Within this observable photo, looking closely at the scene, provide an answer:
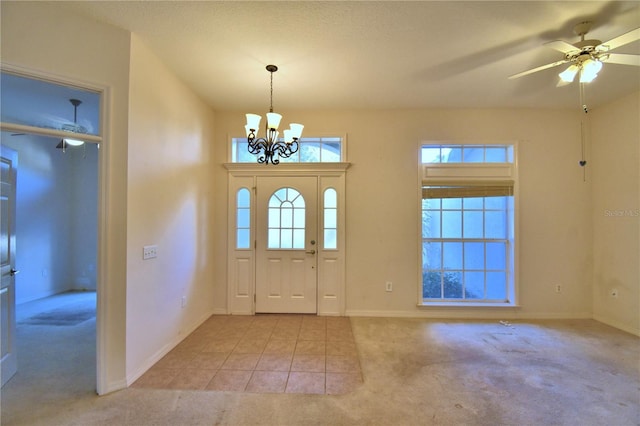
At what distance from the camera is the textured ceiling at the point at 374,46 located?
194 centimetres

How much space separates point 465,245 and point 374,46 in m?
2.84

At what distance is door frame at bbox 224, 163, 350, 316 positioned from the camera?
12.1ft

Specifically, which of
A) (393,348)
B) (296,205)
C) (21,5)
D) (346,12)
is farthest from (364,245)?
(21,5)

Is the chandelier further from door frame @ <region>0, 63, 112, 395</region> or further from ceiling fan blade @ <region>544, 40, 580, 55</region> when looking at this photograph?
ceiling fan blade @ <region>544, 40, 580, 55</region>

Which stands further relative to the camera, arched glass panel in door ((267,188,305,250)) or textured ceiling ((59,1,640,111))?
arched glass panel in door ((267,188,305,250))

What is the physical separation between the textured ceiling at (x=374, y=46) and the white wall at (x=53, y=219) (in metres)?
3.39

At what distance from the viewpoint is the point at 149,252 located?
2.40 m

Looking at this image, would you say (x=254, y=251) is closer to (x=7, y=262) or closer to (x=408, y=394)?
(x=7, y=262)

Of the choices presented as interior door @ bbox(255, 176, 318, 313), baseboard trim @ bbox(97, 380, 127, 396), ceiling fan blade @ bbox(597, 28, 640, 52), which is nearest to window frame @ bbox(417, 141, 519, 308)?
interior door @ bbox(255, 176, 318, 313)

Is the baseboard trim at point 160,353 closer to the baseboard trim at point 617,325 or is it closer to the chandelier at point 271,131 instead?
the chandelier at point 271,131

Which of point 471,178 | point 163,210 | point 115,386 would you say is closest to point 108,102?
point 163,210

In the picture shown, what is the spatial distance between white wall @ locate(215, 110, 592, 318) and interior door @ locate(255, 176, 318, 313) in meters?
0.54

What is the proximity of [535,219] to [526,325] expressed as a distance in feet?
4.63

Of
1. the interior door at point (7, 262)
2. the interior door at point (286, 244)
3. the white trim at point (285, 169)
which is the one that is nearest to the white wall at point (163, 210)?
the white trim at point (285, 169)
